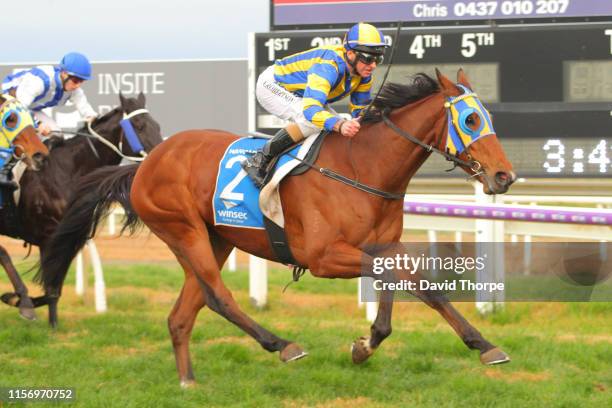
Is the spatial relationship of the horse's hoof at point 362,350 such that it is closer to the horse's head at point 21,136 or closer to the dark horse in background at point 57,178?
the dark horse in background at point 57,178

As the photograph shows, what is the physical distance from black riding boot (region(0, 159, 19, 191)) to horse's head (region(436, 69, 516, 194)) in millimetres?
3467

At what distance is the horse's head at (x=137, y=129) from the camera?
7082 millimetres

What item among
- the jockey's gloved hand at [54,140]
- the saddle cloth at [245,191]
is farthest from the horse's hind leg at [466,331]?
the jockey's gloved hand at [54,140]

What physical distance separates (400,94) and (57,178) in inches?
118

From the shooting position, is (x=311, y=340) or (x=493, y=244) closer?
(x=311, y=340)

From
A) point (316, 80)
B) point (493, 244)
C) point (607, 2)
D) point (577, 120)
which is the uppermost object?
point (607, 2)

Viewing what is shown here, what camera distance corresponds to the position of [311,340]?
230 inches

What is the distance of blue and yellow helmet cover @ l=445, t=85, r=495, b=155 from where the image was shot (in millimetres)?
4480

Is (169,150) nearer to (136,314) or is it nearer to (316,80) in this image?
(316,80)

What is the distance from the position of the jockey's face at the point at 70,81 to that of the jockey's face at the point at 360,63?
10.0 feet

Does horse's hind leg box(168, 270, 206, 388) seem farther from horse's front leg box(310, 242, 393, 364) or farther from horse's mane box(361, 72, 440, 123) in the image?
horse's mane box(361, 72, 440, 123)

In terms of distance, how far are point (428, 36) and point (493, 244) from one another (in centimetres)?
176

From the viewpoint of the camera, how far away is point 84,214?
19.3 ft

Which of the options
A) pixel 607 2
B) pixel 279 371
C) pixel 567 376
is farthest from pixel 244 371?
pixel 607 2
